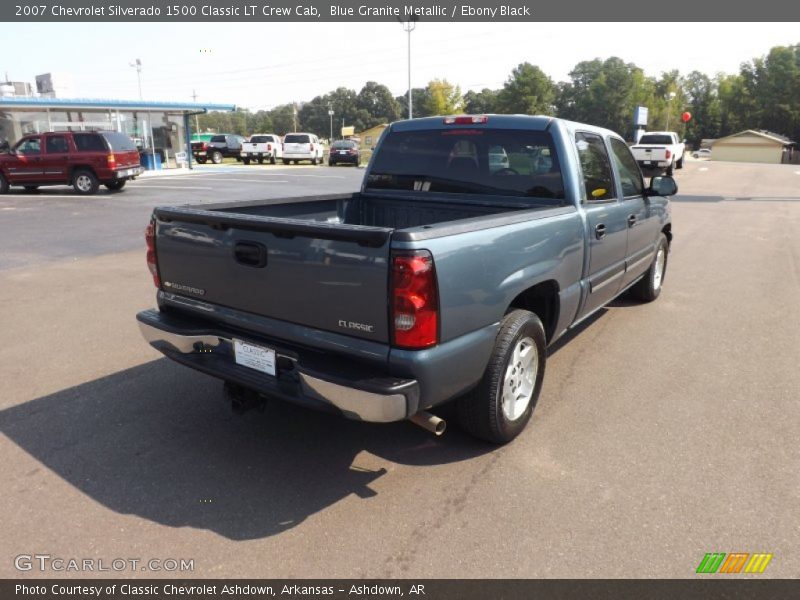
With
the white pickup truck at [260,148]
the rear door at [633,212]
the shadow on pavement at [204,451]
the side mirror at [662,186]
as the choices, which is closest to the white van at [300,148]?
the white pickup truck at [260,148]

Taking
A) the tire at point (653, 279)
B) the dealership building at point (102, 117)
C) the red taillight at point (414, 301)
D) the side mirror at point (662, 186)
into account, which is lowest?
the tire at point (653, 279)

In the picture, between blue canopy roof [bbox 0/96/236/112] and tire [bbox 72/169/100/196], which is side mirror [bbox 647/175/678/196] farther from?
blue canopy roof [bbox 0/96/236/112]

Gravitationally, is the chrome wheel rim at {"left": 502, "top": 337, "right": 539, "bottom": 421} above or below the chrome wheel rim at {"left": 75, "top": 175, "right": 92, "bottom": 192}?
below

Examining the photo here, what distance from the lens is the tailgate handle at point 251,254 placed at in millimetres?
3009

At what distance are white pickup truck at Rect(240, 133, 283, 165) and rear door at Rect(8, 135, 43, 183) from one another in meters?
19.4

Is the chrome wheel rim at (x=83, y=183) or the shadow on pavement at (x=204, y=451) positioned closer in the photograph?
the shadow on pavement at (x=204, y=451)

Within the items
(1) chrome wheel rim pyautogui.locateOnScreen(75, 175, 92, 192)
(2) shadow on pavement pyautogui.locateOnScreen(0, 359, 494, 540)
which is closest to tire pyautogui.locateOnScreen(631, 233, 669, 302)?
(2) shadow on pavement pyautogui.locateOnScreen(0, 359, 494, 540)

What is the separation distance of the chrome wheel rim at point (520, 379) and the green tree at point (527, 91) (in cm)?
9458

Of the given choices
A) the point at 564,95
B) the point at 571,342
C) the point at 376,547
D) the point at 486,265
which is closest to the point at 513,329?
the point at 486,265

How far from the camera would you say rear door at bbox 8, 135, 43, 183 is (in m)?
17.6

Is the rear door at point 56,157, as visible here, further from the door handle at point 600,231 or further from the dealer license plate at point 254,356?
the door handle at point 600,231

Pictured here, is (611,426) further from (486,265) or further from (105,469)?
(105,469)

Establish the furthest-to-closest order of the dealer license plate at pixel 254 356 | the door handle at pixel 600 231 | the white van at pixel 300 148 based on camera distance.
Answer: the white van at pixel 300 148 → the door handle at pixel 600 231 → the dealer license plate at pixel 254 356

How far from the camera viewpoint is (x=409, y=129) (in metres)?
4.74
